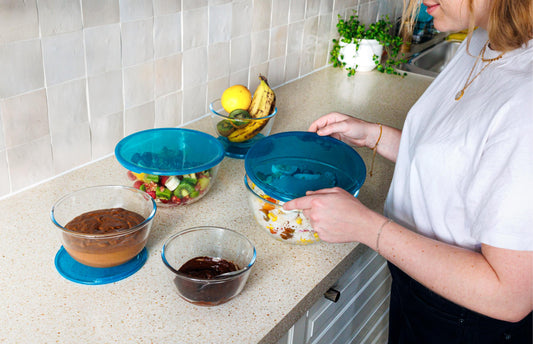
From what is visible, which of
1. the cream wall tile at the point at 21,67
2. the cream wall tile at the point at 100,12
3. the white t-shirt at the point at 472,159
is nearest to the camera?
the white t-shirt at the point at 472,159

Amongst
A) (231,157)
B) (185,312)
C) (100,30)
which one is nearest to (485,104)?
(185,312)

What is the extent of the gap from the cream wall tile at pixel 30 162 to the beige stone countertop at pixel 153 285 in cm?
2

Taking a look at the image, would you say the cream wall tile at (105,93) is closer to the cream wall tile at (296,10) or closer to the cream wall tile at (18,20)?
the cream wall tile at (18,20)

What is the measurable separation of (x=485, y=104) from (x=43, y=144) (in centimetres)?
90

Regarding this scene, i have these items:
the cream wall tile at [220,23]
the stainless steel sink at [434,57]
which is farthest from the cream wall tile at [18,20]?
the stainless steel sink at [434,57]

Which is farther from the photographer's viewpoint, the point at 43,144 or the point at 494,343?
the point at 43,144

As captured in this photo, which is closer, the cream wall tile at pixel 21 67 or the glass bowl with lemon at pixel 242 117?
the cream wall tile at pixel 21 67

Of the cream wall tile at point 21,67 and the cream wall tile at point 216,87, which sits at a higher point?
the cream wall tile at point 21,67

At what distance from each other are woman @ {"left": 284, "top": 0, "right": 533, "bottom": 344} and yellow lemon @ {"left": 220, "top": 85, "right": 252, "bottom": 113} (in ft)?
1.58

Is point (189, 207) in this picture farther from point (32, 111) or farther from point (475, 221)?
point (475, 221)

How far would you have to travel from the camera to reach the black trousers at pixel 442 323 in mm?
961

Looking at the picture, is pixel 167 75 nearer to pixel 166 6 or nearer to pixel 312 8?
pixel 166 6

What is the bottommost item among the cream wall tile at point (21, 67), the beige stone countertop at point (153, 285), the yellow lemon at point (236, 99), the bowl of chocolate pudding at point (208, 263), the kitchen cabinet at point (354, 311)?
the kitchen cabinet at point (354, 311)

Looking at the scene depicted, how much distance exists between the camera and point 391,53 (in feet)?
7.18
